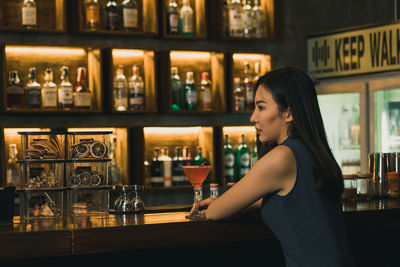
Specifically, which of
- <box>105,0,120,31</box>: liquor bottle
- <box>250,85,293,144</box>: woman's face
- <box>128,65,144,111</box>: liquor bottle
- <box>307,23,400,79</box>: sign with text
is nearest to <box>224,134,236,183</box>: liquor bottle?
<box>128,65,144,111</box>: liquor bottle

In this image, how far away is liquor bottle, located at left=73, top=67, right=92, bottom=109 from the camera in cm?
396

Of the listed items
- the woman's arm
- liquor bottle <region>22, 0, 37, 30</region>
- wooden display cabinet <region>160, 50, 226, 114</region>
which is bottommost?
the woman's arm

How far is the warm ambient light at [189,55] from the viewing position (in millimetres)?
4383

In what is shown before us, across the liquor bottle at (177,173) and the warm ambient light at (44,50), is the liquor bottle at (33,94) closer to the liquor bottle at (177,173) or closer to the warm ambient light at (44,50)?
the warm ambient light at (44,50)

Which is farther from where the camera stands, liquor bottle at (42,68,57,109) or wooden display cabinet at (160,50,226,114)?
wooden display cabinet at (160,50,226,114)

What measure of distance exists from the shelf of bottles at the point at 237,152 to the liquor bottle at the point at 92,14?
1.18 m

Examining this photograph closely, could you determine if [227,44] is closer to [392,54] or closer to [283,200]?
[392,54]

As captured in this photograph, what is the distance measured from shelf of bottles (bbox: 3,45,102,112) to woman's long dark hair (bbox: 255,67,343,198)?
236cm

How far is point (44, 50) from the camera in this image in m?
4.02

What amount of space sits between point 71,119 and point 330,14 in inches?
92.3

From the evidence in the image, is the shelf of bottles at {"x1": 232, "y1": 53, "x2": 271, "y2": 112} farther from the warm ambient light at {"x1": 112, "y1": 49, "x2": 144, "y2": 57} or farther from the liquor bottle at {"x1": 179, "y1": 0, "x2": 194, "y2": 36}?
the warm ambient light at {"x1": 112, "y1": 49, "x2": 144, "y2": 57}

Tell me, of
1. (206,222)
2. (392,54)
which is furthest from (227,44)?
(206,222)

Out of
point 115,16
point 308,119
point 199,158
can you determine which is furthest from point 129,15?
point 308,119

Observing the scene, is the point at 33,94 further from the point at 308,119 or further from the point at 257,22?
the point at 308,119
